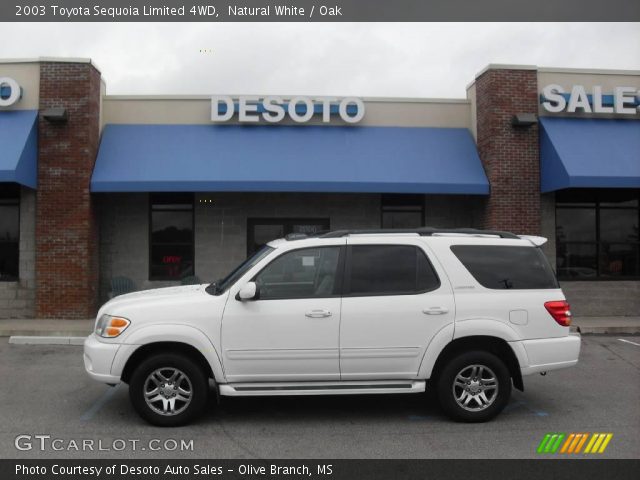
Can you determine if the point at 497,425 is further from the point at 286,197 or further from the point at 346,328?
the point at 286,197

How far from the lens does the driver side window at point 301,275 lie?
581 cm

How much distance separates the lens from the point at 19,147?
38.5 ft

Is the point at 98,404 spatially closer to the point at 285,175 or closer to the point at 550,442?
the point at 550,442

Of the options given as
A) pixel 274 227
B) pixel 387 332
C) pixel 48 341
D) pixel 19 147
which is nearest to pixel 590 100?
pixel 274 227

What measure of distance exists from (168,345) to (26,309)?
8520 mm

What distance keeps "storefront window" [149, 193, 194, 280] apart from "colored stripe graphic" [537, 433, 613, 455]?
380 inches

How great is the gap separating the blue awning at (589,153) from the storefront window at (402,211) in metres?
2.83

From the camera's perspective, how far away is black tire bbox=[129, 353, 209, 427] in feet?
18.4

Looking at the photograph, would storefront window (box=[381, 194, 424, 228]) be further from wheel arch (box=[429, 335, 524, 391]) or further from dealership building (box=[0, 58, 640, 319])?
wheel arch (box=[429, 335, 524, 391])

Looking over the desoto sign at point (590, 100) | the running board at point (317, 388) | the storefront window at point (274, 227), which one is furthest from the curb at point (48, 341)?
the desoto sign at point (590, 100)

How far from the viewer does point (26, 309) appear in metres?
12.7

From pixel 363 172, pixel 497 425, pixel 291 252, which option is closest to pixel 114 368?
pixel 291 252

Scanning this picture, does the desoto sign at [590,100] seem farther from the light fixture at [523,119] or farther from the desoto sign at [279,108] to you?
the desoto sign at [279,108]

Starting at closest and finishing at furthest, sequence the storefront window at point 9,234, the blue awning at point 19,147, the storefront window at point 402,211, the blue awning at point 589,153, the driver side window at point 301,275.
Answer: the driver side window at point 301,275 < the blue awning at point 19,147 < the blue awning at point 589,153 < the storefront window at point 9,234 < the storefront window at point 402,211
